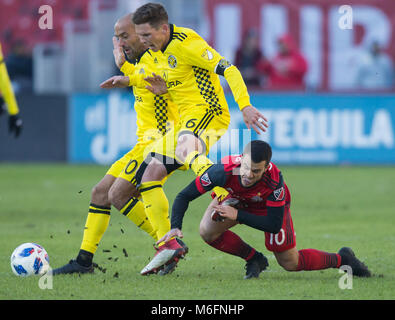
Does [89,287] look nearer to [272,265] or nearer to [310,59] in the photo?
[272,265]

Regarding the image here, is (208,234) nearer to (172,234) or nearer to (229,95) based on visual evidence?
(172,234)

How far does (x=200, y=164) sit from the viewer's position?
596 centimetres

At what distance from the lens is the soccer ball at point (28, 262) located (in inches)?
240

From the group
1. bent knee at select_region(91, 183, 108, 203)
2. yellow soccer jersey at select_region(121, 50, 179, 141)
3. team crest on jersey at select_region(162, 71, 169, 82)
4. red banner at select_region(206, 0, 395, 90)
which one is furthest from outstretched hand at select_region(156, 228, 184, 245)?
red banner at select_region(206, 0, 395, 90)

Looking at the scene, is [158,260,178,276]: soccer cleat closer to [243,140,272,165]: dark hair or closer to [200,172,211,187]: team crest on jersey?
[200,172,211,187]: team crest on jersey

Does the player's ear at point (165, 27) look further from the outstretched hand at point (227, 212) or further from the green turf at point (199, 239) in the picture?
the green turf at point (199, 239)

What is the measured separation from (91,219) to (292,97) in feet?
32.8

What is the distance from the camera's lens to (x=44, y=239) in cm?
816

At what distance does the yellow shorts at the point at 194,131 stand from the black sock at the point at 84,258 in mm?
955

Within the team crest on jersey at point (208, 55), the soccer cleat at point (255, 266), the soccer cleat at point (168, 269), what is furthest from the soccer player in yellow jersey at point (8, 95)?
the soccer cleat at point (255, 266)

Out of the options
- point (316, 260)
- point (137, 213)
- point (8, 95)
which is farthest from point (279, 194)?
point (8, 95)

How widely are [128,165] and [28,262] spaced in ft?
3.72
